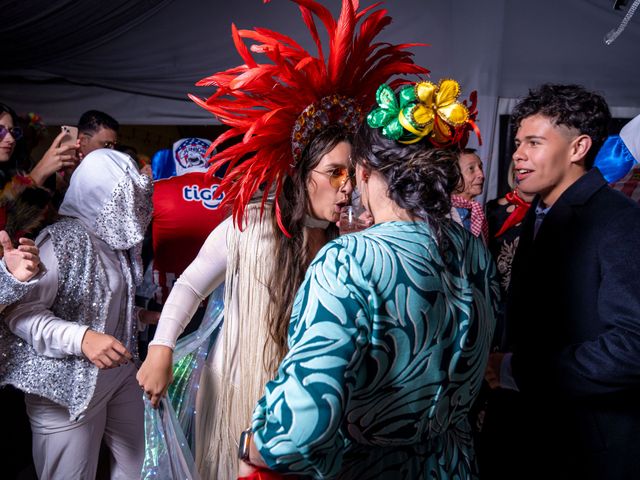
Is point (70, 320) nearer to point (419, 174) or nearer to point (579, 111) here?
point (419, 174)

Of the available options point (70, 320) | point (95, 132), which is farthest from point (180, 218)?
point (70, 320)

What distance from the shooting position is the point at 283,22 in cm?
461

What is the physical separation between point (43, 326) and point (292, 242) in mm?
849

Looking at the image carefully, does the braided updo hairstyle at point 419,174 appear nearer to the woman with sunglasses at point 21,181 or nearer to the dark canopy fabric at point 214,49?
the woman with sunglasses at point 21,181

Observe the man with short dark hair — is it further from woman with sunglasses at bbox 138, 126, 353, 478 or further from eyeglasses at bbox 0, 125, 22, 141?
woman with sunglasses at bbox 138, 126, 353, 478

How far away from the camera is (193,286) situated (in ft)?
5.63

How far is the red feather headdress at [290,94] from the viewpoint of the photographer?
1.55m

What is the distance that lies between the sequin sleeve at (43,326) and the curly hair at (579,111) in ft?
5.31

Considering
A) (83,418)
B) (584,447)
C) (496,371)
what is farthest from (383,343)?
(83,418)

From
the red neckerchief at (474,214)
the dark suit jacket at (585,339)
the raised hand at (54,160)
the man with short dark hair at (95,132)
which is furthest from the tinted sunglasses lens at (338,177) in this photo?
the man with short dark hair at (95,132)

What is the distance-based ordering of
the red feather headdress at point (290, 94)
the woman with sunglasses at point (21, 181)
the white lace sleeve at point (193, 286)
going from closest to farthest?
the red feather headdress at point (290, 94)
the white lace sleeve at point (193, 286)
the woman with sunglasses at point (21, 181)

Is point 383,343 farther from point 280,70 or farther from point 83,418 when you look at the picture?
point 83,418

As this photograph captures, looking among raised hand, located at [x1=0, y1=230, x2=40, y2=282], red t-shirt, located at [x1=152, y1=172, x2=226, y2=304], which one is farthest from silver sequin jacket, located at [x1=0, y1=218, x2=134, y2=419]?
red t-shirt, located at [x1=152, y1=172, x2=226, y2=304]

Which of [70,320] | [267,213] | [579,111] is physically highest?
[579,111]
